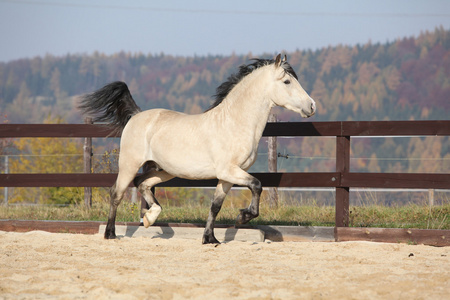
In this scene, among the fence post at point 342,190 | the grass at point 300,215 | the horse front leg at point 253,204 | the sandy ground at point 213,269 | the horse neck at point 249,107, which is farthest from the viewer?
the grass at point 300,215

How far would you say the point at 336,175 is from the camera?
6.64m

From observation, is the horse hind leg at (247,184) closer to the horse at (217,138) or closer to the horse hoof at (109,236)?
the horse at (217,138)

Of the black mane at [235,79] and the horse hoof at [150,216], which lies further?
the black mane at [235,79]

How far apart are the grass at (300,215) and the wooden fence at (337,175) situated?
85cm

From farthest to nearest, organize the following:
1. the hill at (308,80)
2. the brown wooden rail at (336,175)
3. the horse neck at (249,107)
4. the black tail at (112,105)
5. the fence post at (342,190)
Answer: the hill at (308,80) < the black tail at (112,105) < the fence post at (342,190) < the brown wooden rail at (336,175) < the horse neck at (249,107)

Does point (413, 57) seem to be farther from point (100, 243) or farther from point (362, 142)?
point (100, 243)

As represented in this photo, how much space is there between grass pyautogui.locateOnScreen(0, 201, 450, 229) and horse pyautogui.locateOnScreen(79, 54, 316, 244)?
167cm

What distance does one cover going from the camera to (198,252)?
560 centimetres

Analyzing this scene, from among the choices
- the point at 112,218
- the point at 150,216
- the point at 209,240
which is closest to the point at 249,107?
the point at 209,240

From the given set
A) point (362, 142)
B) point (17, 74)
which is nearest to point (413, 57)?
point (362, 142)

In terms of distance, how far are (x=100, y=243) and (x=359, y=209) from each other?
4.28 m

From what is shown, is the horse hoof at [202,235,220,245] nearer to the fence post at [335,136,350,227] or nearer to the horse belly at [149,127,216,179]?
the horse belly at [149,127,216,179]

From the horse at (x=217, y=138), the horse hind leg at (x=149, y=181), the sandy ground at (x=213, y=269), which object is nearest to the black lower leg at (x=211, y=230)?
the horse at (x=217, y=138)

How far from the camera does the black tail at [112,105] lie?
6.97 meters
